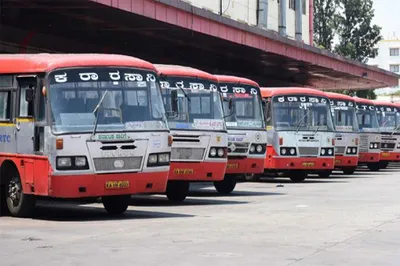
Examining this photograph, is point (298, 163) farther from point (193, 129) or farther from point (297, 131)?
point (193, 129)

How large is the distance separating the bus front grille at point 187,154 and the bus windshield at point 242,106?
3.77 metres

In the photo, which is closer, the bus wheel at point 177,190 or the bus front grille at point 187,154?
the bus front grille at point 187,154

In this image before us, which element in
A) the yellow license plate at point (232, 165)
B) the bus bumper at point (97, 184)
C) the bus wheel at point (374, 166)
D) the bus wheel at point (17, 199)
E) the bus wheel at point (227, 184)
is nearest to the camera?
the bus bumper at point (97, 184)

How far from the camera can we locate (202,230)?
14617 mm

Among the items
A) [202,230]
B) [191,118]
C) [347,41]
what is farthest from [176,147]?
[347,41]

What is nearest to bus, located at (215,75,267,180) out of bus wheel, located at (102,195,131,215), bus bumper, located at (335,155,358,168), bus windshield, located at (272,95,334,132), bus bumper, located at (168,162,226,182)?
bus bumper, located at (168,162,226,182)

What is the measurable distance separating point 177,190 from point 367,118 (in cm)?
1852

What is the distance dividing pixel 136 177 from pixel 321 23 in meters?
74.0

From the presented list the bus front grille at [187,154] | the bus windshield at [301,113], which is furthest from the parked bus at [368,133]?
the bus front grille at [187,154]

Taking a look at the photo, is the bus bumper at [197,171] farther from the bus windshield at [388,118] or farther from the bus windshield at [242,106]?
the bus windshield at [388,118]

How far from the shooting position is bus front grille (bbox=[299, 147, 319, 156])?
29.2 meters

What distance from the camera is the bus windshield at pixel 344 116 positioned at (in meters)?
33.9

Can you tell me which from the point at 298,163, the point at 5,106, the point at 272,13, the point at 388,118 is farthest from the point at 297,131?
the point at 272,13

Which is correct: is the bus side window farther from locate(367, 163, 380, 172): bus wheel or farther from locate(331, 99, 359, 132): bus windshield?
locate(367, 163, 380, 172): bus wheel
